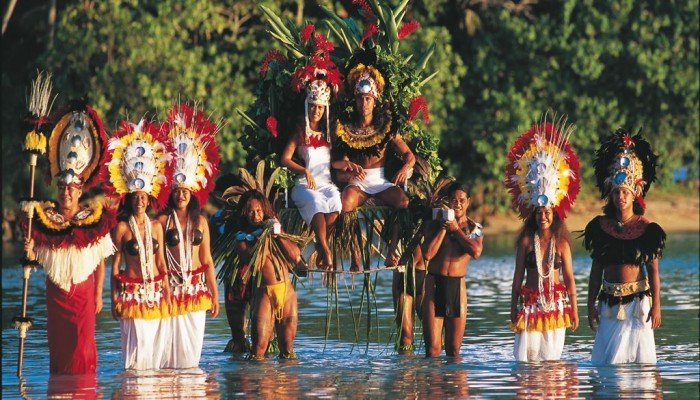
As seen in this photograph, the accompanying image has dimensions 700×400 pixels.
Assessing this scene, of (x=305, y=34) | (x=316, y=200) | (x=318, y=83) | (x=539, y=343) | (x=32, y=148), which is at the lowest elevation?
(x=539, y=343)

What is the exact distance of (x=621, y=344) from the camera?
1390cm

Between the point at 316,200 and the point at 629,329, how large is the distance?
2980mm

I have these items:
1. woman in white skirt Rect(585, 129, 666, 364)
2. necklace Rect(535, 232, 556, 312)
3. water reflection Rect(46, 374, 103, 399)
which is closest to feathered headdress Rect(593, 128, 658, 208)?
woman in white skirt Rect(585, 129, 666, 364)

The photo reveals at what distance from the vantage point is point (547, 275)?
14.4 m

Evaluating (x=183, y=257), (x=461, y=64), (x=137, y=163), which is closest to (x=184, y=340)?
(x=183, y=257)

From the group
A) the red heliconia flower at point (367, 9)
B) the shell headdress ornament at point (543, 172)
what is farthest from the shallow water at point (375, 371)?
the red heliconia flower at point (367, 9)

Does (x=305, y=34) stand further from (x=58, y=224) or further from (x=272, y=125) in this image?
(x=58, y=224)

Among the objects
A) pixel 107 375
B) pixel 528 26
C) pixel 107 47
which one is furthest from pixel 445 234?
pixel 528 26

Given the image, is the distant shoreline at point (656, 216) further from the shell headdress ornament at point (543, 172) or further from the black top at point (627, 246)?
the black top at point (627, 246)

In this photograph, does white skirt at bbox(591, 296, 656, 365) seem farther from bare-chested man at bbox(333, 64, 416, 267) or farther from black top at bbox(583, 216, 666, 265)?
bare-chested man at bbox(333, 64, 416, 267)

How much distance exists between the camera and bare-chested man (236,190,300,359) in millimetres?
14922

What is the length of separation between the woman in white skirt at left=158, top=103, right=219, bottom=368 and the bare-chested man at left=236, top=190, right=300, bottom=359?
0.40 meters

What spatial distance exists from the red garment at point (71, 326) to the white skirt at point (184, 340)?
95 cm

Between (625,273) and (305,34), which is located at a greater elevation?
(305,34)
